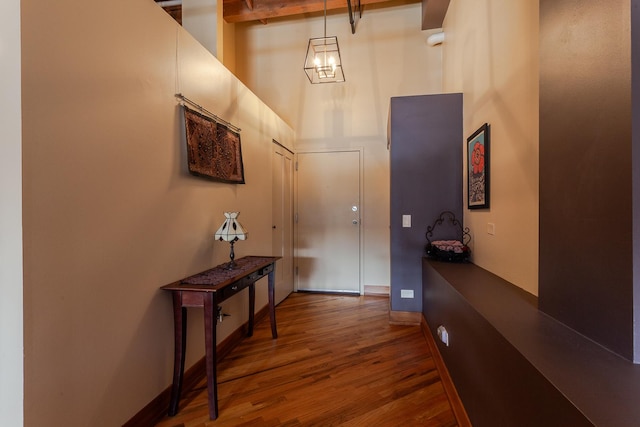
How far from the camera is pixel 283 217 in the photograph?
3715 mm

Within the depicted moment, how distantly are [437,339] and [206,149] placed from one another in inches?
91.8

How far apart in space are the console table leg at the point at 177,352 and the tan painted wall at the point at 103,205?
10cm

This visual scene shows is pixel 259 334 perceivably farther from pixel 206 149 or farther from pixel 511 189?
pixel 511 189

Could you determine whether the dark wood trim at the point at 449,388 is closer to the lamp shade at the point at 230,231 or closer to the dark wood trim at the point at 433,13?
the lamp shade at the point at 230,231

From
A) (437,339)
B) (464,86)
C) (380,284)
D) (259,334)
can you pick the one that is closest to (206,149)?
(259,334)

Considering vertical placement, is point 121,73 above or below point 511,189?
above

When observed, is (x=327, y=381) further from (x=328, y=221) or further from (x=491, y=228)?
(x=328, y=221)

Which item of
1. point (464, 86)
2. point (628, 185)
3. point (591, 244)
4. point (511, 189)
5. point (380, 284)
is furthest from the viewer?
point (380, 284)

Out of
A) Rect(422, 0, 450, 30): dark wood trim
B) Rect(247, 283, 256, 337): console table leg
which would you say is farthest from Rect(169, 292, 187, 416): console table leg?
Rect(422, 0, 450, 30): dark wood trim

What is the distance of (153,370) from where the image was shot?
1599mm

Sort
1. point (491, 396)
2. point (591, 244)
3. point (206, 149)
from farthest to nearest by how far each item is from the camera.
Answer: point (206, 149) < point (491, 396) < point (591, 244)

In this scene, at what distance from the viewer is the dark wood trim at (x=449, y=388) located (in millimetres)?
1510

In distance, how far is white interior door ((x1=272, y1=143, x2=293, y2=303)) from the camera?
3.46 meters
